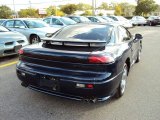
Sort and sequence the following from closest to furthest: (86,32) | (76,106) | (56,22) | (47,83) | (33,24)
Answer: (47,83), (76,106), (86,32), (33,24), (56,22)

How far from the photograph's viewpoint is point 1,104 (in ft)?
Answer: 13.1

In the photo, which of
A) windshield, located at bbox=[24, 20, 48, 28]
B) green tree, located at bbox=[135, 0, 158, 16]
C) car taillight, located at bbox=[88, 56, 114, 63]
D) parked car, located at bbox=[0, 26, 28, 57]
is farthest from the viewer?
green tree, located at bbox=[135, 0, 158, 16]

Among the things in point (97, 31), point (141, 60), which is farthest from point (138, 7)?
point (97, 31)

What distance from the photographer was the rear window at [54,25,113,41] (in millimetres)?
4367

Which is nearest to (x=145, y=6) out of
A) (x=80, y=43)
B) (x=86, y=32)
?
(x=86, y=32)

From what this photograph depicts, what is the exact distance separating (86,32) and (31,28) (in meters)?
6.61

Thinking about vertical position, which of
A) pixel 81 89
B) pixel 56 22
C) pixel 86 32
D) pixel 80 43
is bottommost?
pixel 81 89

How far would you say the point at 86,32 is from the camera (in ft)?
14.9

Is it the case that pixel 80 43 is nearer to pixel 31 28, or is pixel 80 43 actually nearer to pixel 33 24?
pixel 31 28

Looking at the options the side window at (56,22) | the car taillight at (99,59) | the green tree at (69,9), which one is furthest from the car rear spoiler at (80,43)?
the green tree at (69,9)

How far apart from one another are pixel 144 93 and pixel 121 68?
980 millimetres

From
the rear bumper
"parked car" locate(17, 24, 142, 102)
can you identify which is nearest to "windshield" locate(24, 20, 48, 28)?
"parked car" locate(17, 24, 142, 102)

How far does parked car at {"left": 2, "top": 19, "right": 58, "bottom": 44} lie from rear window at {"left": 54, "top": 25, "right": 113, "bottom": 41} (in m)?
5.47

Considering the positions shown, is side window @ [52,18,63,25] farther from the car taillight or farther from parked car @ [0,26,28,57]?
the car taillight
